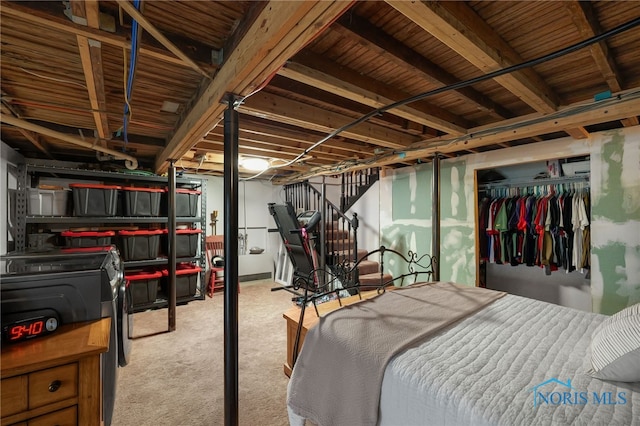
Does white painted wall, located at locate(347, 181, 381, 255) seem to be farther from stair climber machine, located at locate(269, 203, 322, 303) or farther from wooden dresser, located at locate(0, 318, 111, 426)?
wooden dresser, located at locate(0, 318, 111, 426)

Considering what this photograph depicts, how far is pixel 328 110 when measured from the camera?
7.85ft

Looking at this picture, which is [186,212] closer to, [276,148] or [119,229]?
[119,229]

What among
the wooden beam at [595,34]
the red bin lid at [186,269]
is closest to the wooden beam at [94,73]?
the wooden beam at [595,34]

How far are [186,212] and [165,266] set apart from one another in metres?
0.90

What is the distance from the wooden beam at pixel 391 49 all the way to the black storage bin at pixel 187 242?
3.60 metres

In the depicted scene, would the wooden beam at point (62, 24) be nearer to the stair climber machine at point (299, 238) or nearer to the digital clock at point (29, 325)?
the digital clock at point (29, 325)

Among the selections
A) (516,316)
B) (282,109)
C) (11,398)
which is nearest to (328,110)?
(282,109)

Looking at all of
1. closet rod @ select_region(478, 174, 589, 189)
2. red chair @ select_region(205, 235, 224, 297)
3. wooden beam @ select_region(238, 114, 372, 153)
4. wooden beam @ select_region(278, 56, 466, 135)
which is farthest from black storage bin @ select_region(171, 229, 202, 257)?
closet rod @ select_region(478, 174, 589, 189)

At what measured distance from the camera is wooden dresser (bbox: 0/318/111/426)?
3.25 ft

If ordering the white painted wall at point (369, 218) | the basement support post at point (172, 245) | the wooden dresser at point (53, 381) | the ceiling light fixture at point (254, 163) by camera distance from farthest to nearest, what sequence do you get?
the white painted wall at point (369, 218), the ceiling light fixture at point (254, 163), the basement support post at point (172, 245), the wooden dresser at point (53, 381)

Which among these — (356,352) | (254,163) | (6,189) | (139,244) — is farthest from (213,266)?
(356,352)

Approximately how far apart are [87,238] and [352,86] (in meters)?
3.71

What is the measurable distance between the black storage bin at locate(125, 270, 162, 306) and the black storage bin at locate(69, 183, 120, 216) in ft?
2.89

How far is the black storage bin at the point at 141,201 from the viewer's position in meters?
3.64
